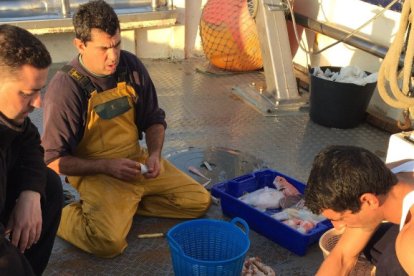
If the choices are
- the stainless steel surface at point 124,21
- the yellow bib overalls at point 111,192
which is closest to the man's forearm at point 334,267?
the yellow bib overalls at point 111,192

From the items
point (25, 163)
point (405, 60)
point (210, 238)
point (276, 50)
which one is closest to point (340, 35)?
point (276, 50)

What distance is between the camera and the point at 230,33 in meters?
5.80

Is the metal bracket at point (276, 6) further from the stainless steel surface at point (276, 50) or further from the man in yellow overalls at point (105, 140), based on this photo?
the man in yellow overalls at point (105, 140)

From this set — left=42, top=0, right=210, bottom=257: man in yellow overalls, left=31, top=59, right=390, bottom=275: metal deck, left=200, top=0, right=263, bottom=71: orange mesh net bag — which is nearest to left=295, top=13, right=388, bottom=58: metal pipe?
left=200, top=0, right=263, bottom=71: orange mesh net bag

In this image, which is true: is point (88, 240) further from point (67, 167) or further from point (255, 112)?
point (255, 112)

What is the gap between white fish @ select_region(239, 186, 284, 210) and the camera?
10.9ft

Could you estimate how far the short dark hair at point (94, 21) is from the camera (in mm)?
2863

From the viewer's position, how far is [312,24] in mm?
5223

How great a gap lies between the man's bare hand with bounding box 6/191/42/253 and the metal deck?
0.61m

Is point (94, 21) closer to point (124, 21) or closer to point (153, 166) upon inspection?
point (153, 166)

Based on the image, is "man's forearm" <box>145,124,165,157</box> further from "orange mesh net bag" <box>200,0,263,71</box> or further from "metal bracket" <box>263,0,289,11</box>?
"orange mesh net bag" <box>200,0,263,71</box>

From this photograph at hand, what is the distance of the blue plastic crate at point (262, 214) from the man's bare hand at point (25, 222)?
131 centimetres

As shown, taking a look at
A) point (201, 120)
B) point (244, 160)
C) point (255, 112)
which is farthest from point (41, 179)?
point (255, 112)

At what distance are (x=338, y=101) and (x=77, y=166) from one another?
100 inches
